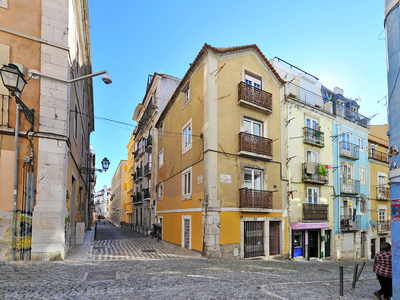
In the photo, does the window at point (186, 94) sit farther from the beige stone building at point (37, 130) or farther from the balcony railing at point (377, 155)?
the balcony railing at point (377, 155)

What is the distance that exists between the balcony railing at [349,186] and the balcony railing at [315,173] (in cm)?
203

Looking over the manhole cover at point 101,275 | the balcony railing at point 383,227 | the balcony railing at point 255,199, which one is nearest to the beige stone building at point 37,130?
the manhole cover at point 101,275

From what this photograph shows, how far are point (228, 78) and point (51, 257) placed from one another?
11061mm

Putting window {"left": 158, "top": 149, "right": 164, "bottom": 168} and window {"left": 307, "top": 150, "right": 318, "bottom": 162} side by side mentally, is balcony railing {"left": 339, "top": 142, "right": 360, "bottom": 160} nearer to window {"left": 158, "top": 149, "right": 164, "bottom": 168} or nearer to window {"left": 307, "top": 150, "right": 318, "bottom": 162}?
window {"left": 307, "top": 150, "right": 318, "bottom": 162}

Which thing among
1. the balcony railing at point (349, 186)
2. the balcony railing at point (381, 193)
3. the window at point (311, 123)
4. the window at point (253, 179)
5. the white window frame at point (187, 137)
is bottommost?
the balcony railing at point (381, 193)

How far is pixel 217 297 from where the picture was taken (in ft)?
20.0

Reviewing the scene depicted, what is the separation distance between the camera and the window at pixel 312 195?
59.3ft

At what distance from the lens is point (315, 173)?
18156mm

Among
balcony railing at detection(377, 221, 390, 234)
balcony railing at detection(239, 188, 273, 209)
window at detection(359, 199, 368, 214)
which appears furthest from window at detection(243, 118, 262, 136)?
balcony railing at detection(377, 221, 390, 234)

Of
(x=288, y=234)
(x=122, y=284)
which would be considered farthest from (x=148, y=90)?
(x=122, y=284)

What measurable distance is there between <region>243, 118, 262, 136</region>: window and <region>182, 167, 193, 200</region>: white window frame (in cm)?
383

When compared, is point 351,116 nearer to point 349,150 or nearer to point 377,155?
point 349,150

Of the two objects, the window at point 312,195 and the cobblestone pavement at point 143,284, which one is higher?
the window at point 312,195

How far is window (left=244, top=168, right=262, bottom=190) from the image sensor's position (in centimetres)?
1441
